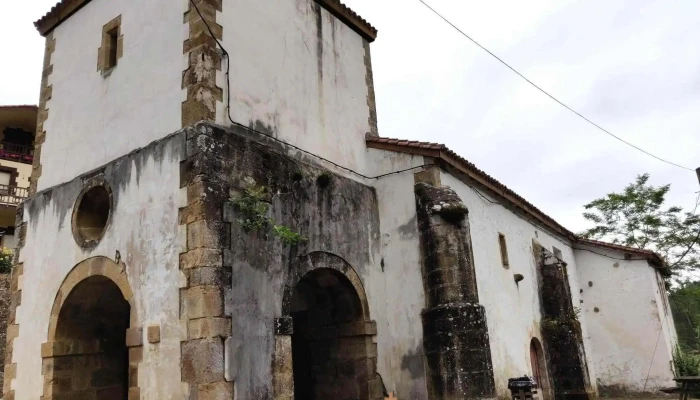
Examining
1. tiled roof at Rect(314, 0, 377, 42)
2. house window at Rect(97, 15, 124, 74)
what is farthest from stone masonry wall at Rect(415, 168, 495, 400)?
house window at Rect(97, 15, 124, 74)

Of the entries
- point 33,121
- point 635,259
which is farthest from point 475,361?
point 33,121

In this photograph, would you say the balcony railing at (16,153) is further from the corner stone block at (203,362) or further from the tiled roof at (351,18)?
the corner stone block at (203,362)

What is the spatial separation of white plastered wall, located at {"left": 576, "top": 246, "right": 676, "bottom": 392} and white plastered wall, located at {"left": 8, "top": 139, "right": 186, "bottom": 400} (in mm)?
14479

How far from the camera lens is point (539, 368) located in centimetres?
1329

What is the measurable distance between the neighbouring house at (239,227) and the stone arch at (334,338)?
33mm

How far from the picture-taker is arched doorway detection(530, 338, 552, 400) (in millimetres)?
13133

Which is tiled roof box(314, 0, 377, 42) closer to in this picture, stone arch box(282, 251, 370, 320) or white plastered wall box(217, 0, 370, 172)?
white plastered wall box(217, 0, 370, 172)

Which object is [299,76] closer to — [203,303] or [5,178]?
[203,303]

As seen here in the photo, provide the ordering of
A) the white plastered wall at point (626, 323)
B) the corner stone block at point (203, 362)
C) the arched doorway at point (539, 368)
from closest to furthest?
1. the corner stone block at point (203, 362)
2. the arched doorway at point (539, 368)
3. the white plastered wall at point (626, 323)

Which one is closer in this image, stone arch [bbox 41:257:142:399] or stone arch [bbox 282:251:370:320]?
stone arch [bbox 282:251:370:320]

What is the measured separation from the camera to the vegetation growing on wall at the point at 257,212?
24.2 feet

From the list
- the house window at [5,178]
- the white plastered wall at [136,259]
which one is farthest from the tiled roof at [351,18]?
the house window at [5,178]

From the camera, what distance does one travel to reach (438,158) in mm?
9984

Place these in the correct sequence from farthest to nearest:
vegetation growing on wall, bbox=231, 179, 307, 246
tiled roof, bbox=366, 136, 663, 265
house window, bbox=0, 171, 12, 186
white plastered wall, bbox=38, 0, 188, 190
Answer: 1. house window, bbox=0, 171, 12, 186
2. tiled roof, bbox=366, 136, 663, 265
3. white plastered wall, bbox=38, 0, 188, 190
4. vegetation growing on wall, bbox=231, 179, 307, 246
